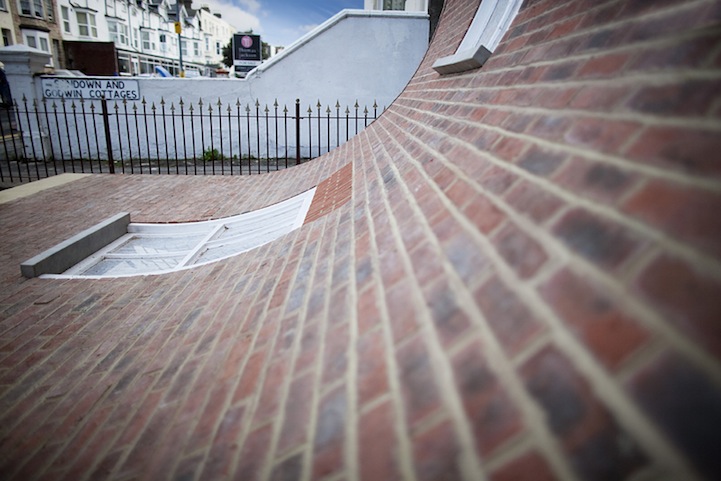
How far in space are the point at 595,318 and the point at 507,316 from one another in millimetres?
206

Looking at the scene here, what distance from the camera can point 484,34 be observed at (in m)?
3.40

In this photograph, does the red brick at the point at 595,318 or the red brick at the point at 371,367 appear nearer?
the red brick at the point at 595,318

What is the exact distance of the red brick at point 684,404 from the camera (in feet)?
2.01

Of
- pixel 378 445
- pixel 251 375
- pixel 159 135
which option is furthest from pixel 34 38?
pixel 378 445

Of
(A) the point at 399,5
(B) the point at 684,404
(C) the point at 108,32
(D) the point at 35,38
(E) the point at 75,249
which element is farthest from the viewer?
(C) the point at 108,32

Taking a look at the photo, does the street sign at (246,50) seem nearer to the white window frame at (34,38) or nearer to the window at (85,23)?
the white window frame at (34,38)

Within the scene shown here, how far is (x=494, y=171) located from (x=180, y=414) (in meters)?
1.56

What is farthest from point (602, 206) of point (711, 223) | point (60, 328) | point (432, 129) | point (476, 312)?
point (60, 328)

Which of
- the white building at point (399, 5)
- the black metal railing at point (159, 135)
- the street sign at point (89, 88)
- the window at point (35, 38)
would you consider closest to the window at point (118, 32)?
the window at point (35, 38)

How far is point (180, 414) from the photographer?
1794 mm

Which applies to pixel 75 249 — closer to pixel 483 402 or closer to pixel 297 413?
pixel 297 413

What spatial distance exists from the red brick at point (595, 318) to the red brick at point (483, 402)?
7.5 inches

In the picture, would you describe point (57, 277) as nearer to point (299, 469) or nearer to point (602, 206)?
point (299, 469)

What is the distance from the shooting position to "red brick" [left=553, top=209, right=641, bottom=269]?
890 mm
